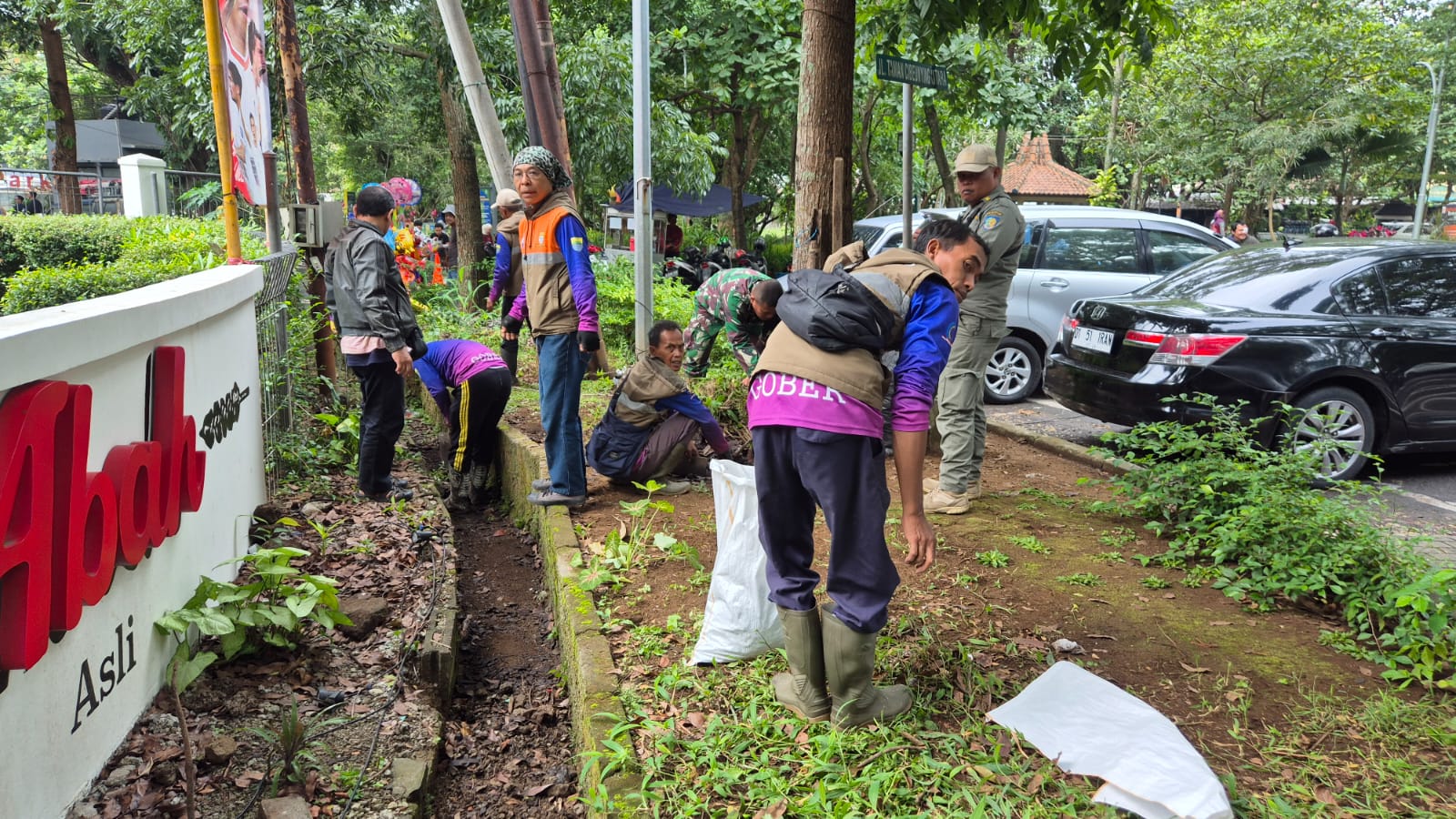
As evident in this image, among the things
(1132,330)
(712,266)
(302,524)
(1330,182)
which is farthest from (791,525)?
(1330,182)

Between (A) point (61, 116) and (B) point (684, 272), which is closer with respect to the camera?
(B) point (684, 272)

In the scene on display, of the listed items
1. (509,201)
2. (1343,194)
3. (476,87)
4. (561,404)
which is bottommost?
(561,404)

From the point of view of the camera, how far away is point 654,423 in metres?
5.39

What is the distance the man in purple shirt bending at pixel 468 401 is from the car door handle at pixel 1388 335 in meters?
5.45

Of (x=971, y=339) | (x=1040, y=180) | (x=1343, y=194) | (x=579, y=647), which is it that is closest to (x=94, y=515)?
Result: (x=579, y=647)

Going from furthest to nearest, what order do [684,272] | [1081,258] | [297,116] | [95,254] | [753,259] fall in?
[753,259] < [684,272] < [95,254] < [1081,258] < [297,116]

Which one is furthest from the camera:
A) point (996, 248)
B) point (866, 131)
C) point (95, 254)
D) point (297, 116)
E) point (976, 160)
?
point (866, 131)

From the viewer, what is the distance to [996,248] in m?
4.83

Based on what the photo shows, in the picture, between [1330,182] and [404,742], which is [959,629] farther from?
[1330,182]

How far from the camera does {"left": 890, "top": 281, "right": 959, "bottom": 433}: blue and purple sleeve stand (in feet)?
8.87

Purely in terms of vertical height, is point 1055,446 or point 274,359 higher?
point 274,359

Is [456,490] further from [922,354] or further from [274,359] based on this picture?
[922,354]

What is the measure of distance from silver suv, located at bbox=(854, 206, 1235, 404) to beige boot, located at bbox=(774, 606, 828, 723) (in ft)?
19.4

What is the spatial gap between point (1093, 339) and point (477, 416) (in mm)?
4154
